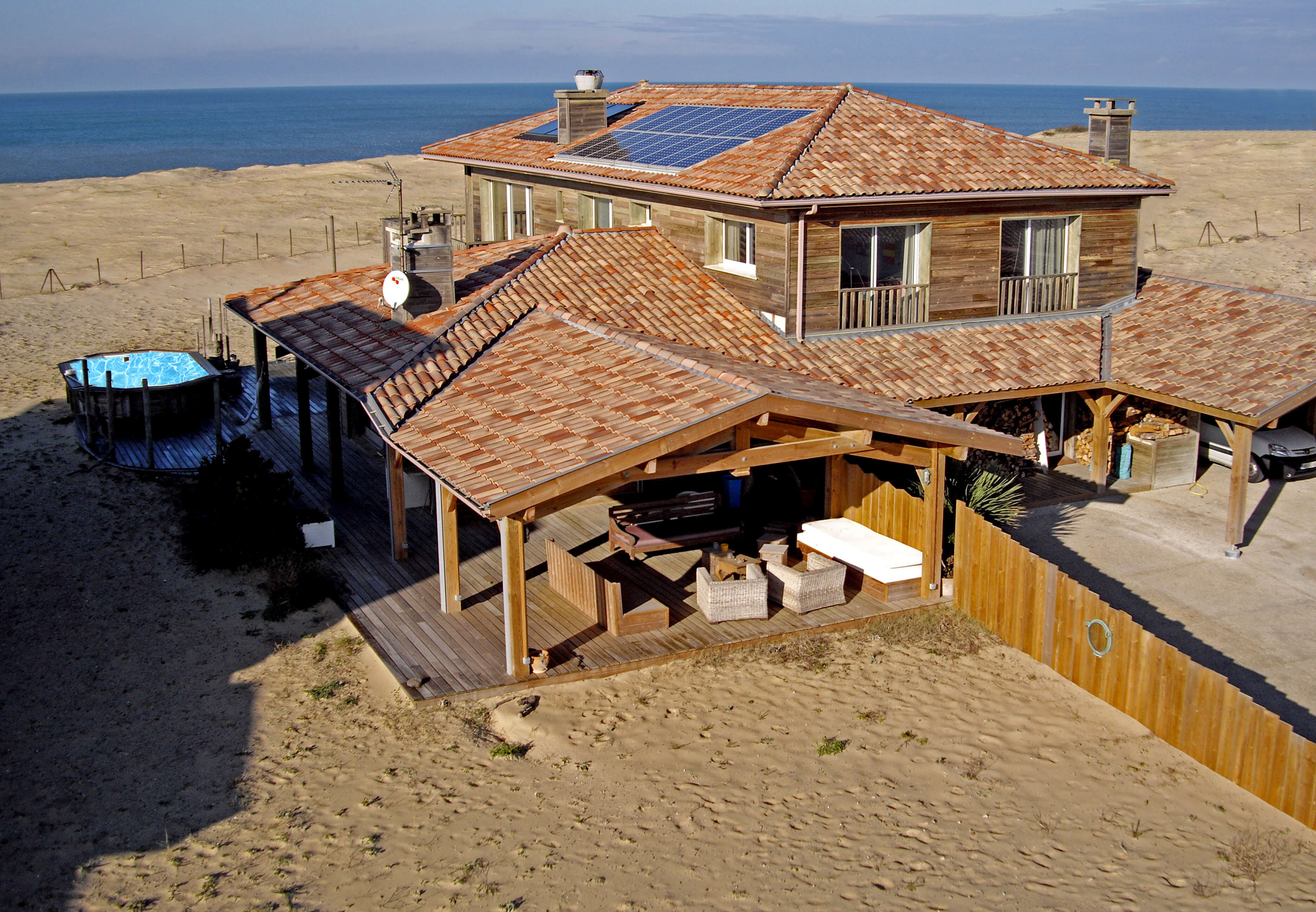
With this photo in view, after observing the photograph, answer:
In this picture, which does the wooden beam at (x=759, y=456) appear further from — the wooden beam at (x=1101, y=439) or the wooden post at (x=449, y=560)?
the wooden beam at (x=1101, y=439)

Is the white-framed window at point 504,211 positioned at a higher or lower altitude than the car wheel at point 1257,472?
higher

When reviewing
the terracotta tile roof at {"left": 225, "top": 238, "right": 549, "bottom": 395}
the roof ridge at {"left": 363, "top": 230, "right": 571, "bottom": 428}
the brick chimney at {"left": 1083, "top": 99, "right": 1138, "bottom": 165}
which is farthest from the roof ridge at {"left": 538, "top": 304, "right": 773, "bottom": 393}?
the brick chimney at {"left": 1083, "top": 99, "right": 1138, "bottom": 165}

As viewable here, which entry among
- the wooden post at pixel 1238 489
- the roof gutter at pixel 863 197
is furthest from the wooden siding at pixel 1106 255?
the wooden post at pixel 1238 489

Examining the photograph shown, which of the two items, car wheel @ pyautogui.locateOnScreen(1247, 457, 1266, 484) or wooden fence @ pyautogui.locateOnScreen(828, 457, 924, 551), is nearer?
wooden fence @ pyautogui.locateOnScreen(828, 457, 924, 551)

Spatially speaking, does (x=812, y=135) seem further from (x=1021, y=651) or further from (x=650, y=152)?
(x=1021, y=651)

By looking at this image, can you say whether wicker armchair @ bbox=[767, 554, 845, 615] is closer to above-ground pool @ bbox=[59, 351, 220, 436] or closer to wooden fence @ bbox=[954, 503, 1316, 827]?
wooden fence @ bbox=[954, 503, 1316, 827]

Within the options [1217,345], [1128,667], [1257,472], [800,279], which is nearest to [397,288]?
[800,279]
